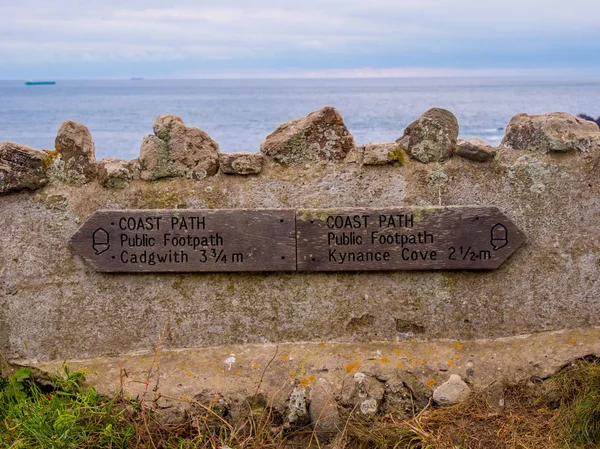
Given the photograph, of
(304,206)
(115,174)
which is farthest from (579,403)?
(115,174)

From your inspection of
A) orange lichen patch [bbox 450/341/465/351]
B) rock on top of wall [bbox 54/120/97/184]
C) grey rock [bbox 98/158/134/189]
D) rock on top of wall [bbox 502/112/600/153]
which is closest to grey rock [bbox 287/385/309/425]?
orange lichen patch [bbox 450/341/465/351]

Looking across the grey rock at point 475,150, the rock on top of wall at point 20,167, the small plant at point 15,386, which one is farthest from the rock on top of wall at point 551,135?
the small plant at point 15,386

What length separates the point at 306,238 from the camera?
3793mm

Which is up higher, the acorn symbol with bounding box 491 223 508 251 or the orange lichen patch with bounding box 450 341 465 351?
the acorn symbol with bounding box 491 223 508 251

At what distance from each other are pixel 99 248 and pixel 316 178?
4.11 feet

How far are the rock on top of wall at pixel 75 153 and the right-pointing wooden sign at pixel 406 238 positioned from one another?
1201 mm

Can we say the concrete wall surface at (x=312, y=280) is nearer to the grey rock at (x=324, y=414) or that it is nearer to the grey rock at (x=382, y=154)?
the grey rock at (x=382, y=154)

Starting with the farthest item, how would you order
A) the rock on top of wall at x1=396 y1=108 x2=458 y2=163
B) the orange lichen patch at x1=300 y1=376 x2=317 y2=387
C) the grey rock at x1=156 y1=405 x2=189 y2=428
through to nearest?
the rock on top of wall at x1=396 y1=108 x2=458 y2=163, the orange lichen patch at x1=300 y1=376 x2=317 y2=387, the grey rock at x1=156 y1=405 x2=189 y2=428

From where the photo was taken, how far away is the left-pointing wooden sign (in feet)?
12.5

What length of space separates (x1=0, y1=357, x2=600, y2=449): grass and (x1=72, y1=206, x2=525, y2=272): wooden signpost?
2.34ft

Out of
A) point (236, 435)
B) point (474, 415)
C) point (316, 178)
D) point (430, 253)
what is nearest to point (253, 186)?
point (316, 178)

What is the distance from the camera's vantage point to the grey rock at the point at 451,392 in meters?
3.62

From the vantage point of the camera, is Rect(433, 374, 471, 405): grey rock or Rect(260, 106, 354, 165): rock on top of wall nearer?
Rect(433, 374, 471, 405): grey rock

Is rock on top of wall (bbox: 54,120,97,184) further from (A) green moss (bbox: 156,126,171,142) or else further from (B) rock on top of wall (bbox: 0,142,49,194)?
(A) green moss (bbox: 156,126,171,142)
